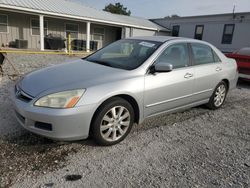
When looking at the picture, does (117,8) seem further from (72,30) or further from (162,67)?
(162,67)

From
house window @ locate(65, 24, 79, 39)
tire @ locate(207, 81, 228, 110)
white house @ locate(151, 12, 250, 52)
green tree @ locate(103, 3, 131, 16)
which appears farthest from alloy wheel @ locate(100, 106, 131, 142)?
green tree @ locate(103, 3, 131, 16)

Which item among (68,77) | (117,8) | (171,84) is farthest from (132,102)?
(117,8)

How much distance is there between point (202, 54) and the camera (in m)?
4.62

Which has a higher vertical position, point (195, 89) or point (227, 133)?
point (195, 89)

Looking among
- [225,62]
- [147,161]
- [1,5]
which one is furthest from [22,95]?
[1,5]

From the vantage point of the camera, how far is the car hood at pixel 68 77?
9.76 ft

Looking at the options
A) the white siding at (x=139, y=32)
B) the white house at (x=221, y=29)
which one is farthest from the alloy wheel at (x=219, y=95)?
the white siding at (x=139, y=32)

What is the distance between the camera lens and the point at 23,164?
2.71 m

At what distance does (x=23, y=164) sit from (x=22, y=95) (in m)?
0.92

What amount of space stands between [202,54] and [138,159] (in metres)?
2.73

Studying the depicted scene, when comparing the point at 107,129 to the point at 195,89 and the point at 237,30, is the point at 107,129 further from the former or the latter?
the point at 237,30

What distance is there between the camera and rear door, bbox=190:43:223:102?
4.38 metres

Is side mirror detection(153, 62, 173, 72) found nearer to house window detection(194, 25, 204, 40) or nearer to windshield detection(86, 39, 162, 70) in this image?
windshield detection(86, 39, 162, 70)

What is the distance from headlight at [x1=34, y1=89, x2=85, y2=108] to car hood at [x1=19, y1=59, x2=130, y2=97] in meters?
0.09
